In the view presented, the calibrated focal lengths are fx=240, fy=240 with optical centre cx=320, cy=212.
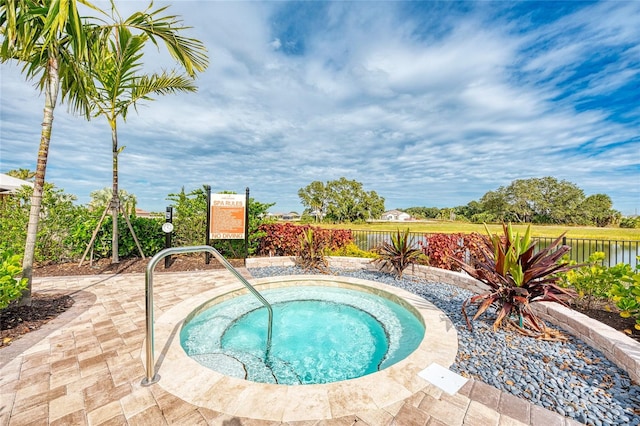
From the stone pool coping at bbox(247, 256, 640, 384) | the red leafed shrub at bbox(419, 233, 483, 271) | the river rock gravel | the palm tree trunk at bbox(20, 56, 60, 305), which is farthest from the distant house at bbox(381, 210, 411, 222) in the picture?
the palm tree trunk at bbox(20, 56, 60, 305)

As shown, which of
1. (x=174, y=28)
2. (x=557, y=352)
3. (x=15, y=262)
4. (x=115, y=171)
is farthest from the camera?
(x=115, y=171)

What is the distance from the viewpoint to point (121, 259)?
654 cm

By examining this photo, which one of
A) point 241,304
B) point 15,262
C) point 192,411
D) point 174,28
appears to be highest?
point 174,28

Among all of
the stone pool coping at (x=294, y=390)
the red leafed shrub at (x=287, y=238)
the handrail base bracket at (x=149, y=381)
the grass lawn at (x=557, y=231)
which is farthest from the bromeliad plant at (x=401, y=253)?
the handrail base bracket at (x=149, y=381)

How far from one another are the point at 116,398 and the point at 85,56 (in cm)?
395

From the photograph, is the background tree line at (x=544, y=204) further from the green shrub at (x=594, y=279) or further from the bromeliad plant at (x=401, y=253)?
the green shrub at (x=594, y=279)

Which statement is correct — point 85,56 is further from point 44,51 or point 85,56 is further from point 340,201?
point 340,201

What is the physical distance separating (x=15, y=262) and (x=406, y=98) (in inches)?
646

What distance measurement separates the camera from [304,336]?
352 centimetres

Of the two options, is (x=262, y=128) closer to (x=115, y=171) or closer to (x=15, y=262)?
(x=115, y=171)

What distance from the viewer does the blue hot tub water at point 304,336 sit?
2.64 m

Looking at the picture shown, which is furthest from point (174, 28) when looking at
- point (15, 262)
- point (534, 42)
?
point (534, 42)

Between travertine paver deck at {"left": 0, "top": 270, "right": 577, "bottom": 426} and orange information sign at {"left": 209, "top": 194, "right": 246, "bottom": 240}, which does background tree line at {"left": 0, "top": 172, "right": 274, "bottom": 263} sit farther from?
travertine paver deck at {"left": 0, "top": 270, "right": 577, "bottom": 426}

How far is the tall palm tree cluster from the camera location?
278cm
